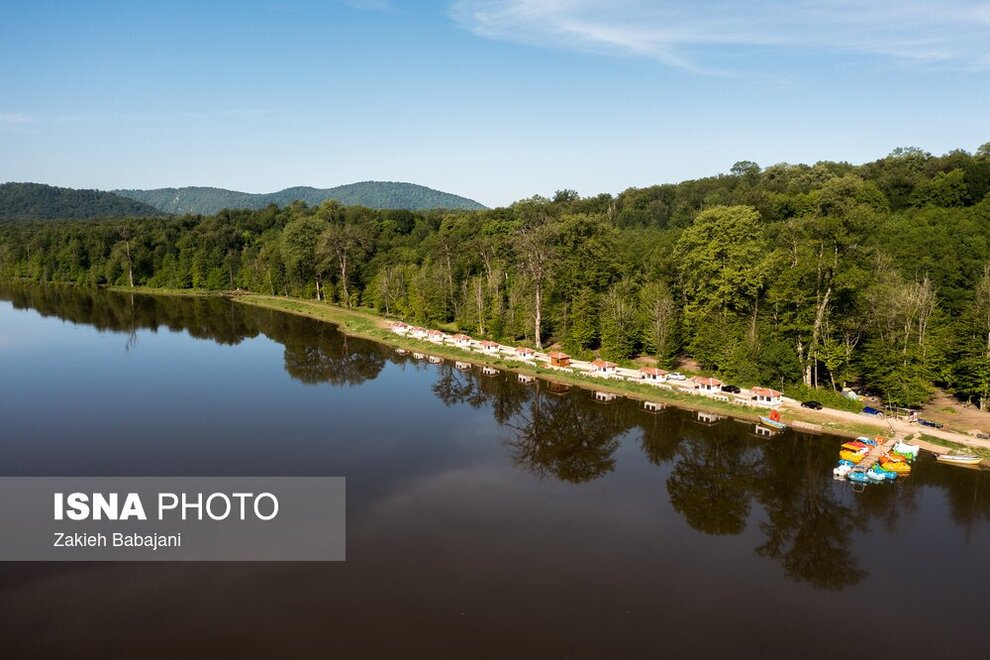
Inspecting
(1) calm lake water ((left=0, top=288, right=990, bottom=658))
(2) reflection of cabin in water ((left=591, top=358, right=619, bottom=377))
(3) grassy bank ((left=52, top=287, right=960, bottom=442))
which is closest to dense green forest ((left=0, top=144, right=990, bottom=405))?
(2) reflection of cabin in water ((left=591, top=358, right=619, bottom=377))

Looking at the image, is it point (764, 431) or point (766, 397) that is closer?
point (764, 431)

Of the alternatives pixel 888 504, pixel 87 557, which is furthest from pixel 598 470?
pixel 87 557

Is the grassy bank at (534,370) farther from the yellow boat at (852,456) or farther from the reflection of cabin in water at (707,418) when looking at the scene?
the yellow boat at (852,456)

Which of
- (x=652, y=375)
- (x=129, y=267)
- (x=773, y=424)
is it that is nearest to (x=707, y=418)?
(x=773, y=424)

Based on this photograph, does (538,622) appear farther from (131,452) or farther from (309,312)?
(309,312)

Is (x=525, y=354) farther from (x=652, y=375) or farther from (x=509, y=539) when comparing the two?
(x=509, y=539)
